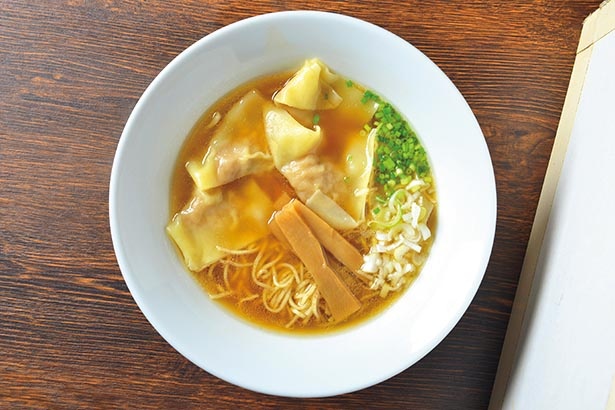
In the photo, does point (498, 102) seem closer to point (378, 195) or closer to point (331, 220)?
point (378, 195)

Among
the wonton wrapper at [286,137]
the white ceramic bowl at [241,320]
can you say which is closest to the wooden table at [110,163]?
the white ceramic bowl at [241,320]

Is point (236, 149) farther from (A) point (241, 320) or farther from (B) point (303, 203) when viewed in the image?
(A) point (241, 320)

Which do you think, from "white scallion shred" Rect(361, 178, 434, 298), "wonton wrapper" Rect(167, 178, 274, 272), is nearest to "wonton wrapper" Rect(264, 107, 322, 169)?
"wonton wrapper" Rect(167, 178, 274, 272)

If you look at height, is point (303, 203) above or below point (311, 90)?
below

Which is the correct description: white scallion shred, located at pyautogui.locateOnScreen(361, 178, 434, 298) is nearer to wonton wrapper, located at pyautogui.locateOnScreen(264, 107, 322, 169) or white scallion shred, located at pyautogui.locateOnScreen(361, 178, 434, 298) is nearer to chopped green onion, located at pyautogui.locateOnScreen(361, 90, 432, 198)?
chopped green onion, located at pyautogui.locateOnScreen(361, 90, 432, 198)

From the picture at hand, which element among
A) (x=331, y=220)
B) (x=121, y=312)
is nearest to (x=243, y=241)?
(x=331, y=220)

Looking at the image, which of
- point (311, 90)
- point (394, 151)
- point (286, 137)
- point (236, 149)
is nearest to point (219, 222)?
point (236, 149)
